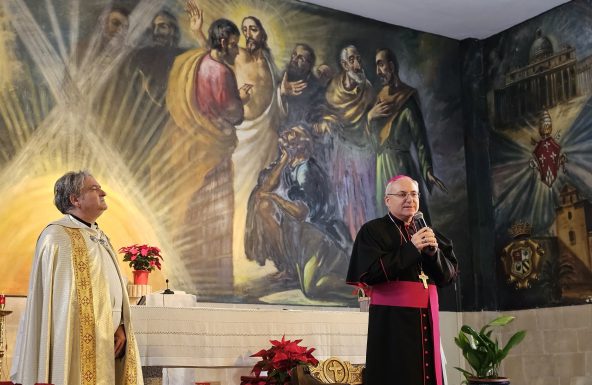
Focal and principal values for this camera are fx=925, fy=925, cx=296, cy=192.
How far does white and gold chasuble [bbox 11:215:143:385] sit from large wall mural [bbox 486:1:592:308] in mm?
6527

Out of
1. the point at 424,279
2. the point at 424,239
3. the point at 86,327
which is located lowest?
the point at 86,327

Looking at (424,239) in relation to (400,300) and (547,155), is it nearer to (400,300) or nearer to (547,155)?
(400,300)

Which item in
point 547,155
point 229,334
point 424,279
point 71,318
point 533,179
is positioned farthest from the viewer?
point 533,179

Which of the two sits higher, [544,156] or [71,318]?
[544,156]

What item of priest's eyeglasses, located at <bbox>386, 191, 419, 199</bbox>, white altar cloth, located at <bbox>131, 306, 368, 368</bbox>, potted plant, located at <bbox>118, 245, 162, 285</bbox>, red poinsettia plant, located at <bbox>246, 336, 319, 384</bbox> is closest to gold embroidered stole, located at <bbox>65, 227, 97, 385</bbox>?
white altar cloth, located at <bbox>131, 306, 368, 368</bbox>

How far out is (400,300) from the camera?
5.73 metres

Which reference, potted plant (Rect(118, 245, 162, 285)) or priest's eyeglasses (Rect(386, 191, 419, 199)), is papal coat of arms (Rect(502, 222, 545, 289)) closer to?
potted plant (Rect(118, 245, 162, 285))

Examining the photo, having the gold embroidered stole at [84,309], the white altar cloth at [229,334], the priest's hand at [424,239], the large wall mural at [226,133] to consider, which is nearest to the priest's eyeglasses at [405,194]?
the priest's hand at [424,239]

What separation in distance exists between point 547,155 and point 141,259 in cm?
547

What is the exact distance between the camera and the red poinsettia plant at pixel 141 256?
8859 mm

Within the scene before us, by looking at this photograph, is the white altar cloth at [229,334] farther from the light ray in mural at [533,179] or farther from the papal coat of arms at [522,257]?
the light ray in mural at [533,179]

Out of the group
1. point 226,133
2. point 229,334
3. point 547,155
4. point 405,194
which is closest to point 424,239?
point 405,194

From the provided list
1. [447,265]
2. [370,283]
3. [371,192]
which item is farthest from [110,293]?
[371,192]

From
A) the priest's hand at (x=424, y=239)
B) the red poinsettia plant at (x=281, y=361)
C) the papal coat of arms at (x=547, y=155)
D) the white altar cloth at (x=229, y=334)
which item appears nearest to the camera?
the priest's hand at (x=424, y=239)
